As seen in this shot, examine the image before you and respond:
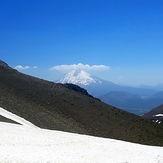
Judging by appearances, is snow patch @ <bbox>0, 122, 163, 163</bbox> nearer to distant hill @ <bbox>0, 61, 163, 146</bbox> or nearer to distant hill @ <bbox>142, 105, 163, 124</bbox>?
Answer: distant hill @ <bbox>0, 61, 163, 146</bbox>

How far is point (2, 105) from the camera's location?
4422 cm

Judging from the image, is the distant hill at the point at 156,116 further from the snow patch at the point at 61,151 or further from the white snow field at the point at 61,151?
the white snow field at the point at 61,151

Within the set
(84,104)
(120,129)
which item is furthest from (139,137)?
(84,104)

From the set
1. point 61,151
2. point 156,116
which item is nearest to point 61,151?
point 61,151

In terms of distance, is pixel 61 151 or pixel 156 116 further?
pixel 156 116

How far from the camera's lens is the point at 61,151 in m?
23.2

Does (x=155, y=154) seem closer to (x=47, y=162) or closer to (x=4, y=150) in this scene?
(x=47, y=162)

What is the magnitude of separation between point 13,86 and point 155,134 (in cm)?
3791

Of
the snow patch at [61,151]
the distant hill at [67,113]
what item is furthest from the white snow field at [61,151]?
the distant hill at [67,113]

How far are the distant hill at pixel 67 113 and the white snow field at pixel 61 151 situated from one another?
12509 mm

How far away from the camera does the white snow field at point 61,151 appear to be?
64.8ft

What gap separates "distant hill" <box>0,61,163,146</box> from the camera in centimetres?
4466

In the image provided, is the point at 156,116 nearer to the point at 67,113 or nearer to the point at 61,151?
the point at 67,113

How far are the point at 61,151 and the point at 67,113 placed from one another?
30.4 metres
